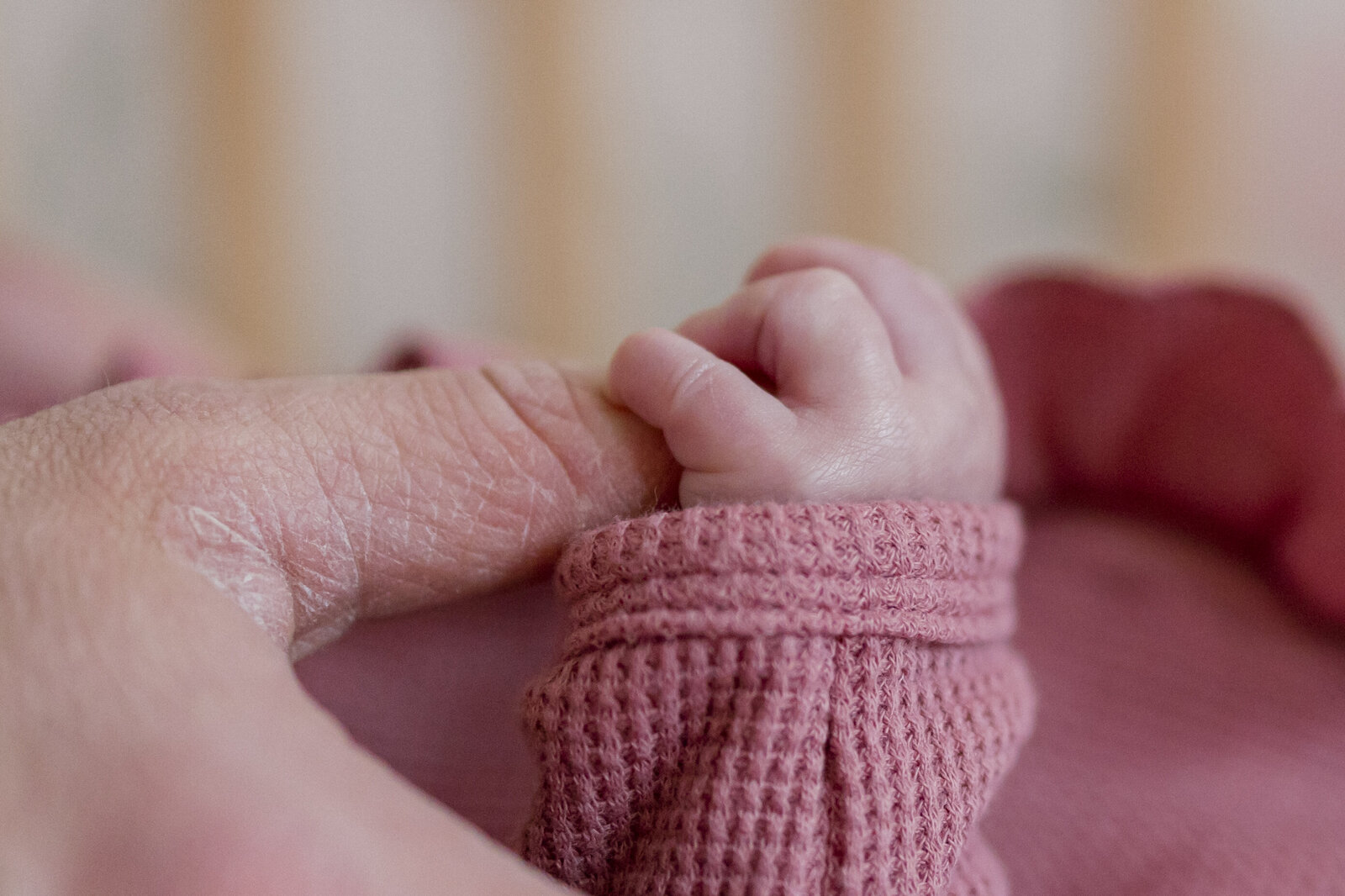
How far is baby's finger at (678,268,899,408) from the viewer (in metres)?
0.46

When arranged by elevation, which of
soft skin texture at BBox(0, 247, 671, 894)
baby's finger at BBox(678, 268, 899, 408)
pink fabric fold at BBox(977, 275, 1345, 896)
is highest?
baby's finger at BBox(678, 268, 899, 408)

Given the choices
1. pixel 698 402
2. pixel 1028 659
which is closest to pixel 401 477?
pixel 698 402

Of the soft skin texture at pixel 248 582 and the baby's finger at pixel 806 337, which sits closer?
the soft skin texture at pixel 248 582

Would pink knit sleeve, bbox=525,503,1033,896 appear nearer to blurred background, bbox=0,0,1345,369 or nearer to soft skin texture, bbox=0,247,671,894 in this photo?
soft skin texture, bbox=0,247,671,894

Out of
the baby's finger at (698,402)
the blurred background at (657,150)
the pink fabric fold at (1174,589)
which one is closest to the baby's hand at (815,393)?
the baby's finger at (698,402)

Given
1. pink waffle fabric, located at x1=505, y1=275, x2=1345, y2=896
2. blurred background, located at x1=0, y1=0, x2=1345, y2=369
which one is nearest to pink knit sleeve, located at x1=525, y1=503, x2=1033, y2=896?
pink waffle fabric, located at x1=505, y1=275, x2=1345, y2=896

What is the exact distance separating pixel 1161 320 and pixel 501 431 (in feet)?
1.66

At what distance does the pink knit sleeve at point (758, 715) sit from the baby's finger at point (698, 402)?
0.11 ft

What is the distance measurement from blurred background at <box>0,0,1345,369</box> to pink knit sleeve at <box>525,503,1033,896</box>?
0.73m

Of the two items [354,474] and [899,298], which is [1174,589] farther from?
[354,474]

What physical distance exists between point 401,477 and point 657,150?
2.71ft

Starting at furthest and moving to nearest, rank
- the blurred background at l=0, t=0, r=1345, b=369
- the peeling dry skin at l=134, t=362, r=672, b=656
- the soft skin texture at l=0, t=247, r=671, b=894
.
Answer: the blurred background at l=0, t=0, r=1345, b=369 → the peeling dry skin at l=134, t=362, r=672, b=656 → the soft skin texture at l=0, t=247, r=671, b=894

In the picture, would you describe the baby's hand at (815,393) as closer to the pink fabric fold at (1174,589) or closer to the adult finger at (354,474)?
the adult finger at (354,474)

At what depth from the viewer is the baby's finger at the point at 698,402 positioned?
17.1 inches
